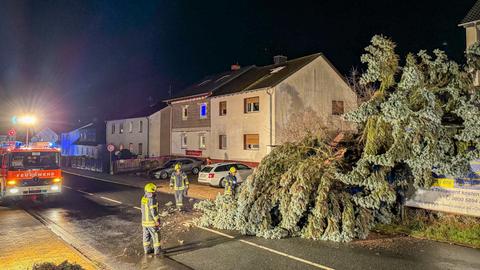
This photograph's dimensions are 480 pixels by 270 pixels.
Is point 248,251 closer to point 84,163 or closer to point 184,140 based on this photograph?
→ point 184,140

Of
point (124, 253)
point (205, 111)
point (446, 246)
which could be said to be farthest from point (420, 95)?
point (205, 111)

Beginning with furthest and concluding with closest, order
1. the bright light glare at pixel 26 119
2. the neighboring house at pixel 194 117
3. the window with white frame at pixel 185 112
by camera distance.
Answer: the window with white frame at pixel 185 112 < the neighboring house at pixel 194 117 < the bright light glare at pixel 26 119

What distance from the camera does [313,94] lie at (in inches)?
992

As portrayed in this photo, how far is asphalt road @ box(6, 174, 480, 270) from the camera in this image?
23.6 feet

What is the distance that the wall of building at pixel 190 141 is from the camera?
2939cm

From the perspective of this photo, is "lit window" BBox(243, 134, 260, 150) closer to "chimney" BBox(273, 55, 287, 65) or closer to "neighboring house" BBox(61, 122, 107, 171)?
"chimney" BBox(273, 55, 287, 65)

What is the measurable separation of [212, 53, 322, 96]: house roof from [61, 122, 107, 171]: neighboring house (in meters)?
14.1

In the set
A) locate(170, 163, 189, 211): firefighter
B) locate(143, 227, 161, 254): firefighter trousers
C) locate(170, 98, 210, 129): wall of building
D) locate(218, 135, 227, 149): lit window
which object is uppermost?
locate(170, 98, 210, 129): wall of building

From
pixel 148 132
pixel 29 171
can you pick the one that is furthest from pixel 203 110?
pixel 29 171

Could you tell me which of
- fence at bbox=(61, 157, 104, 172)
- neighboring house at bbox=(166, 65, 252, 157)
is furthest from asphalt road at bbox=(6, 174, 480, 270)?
fence at bbox=(61, 157, 104, 172)

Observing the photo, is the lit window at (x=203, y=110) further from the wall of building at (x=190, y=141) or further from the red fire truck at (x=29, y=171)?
the red fire truck at (x=29, y=171)

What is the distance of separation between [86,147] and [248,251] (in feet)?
155

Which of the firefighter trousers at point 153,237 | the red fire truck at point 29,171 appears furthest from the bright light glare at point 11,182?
the firefighter trousers at point 153,237

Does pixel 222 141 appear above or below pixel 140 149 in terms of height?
above
